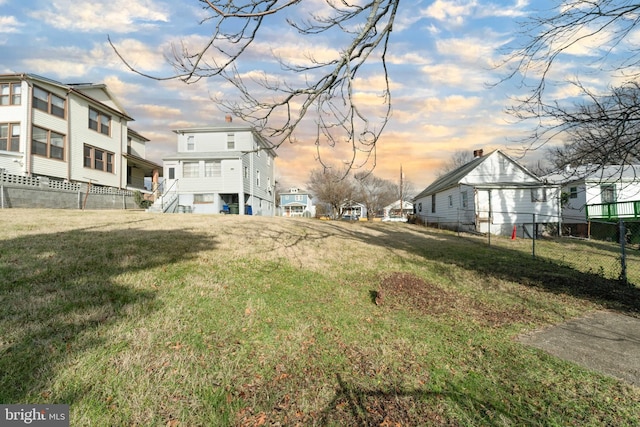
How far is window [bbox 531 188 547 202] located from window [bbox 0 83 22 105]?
34.1 meters

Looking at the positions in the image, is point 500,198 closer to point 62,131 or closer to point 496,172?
point 496,172

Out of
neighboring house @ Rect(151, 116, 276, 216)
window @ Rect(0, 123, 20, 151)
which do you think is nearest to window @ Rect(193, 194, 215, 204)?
neighboring house @ Rect(151, 116, 276, 216)

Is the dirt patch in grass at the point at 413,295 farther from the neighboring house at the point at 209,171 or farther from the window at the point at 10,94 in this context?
the window at the point at 10,94

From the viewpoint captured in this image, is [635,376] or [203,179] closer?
[635,376]

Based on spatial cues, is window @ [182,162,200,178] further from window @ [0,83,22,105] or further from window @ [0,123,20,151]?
window @ [0,83,22,105]

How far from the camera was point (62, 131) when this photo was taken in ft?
63.0

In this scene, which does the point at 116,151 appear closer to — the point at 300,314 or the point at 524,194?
the point at 300,314

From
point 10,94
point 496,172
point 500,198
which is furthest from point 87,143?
point 496,172

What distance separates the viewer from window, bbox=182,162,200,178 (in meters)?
23.4

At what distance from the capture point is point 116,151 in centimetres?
2339

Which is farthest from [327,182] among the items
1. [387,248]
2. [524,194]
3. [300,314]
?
[300,314]

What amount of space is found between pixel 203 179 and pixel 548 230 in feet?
88.1

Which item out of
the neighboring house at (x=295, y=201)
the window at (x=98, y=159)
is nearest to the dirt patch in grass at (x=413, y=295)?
the window at (x=98, y=159)

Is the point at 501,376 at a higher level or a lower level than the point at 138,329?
lower
